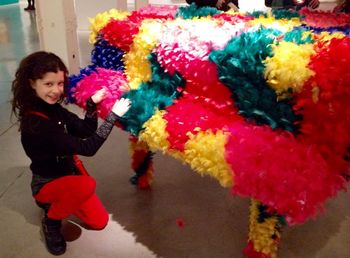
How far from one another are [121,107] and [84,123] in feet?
0.80

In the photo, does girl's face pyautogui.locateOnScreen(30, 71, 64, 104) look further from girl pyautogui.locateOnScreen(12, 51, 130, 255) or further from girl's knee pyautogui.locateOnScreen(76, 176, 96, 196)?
girl's knee pyautogui.locateOnScreen(76, 176, 96, 196)

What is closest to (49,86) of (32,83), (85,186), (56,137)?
(32,83)

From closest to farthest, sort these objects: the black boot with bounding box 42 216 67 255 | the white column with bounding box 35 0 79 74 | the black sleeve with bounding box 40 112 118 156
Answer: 1. the black sleeve with bounding box 40 112 118 156
2. the black boot with bounding box 42 216 67 255
3. the white column with bounding box 35 0 79 74

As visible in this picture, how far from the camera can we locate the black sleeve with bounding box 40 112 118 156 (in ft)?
4.36

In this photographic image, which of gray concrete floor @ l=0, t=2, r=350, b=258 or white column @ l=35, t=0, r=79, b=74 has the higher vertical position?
white column @ l=35, t=0, r=79, b=74

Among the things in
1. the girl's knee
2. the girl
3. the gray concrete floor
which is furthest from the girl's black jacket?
the gray concrete floor

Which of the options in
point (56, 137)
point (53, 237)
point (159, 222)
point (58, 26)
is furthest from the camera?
point (58, 26)

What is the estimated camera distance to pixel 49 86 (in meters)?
1.36

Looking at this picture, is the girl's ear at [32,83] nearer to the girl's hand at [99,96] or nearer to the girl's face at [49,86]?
the girl's face at [49,86]

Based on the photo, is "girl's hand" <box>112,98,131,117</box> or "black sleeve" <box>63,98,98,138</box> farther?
"black sleeve" <box>63,98,98,138</box>

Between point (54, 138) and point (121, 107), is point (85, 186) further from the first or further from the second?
point (121, 107)

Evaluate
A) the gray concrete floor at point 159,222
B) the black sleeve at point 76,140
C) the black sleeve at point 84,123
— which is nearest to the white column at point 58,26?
the gray concrete floor at point 159,222

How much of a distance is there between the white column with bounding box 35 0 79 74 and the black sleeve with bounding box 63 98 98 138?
1715 millimetres

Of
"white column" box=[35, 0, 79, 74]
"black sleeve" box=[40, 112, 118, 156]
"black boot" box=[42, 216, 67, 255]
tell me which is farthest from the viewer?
"white column" box=[35, 0, 79, 74]
